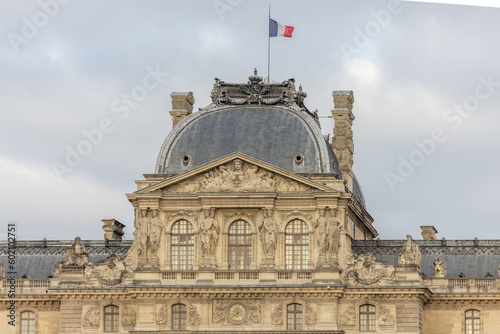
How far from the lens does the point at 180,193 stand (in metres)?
92.0

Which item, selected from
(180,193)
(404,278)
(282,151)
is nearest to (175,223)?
(180,193)

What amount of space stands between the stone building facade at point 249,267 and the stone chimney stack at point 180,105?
18.1 feet

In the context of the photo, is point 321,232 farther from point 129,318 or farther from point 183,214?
point 129,318

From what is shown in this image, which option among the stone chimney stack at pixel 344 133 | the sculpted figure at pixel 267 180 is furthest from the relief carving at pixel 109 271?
the stone chimney stack at pixel 344 133

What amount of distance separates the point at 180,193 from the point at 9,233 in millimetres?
10866

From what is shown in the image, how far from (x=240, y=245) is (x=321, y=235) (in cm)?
482

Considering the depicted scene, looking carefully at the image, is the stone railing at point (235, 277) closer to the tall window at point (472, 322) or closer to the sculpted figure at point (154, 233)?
the sculpted figure at point (154, 233)

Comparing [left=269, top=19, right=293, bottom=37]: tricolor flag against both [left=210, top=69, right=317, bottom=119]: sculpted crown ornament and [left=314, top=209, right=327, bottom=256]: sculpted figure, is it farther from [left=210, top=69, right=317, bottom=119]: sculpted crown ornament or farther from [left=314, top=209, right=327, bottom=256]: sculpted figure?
[left=314, top=209, right=327, bottom=256]: sculpted figure

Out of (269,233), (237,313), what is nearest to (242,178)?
(269,233)

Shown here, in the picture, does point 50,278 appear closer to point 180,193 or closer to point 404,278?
point 180,193

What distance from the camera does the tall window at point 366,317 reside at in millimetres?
90125

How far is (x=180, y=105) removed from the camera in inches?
3989

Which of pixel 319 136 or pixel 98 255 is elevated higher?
pixel 319 136

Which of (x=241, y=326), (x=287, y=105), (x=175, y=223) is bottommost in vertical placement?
(x=241, y=326)
